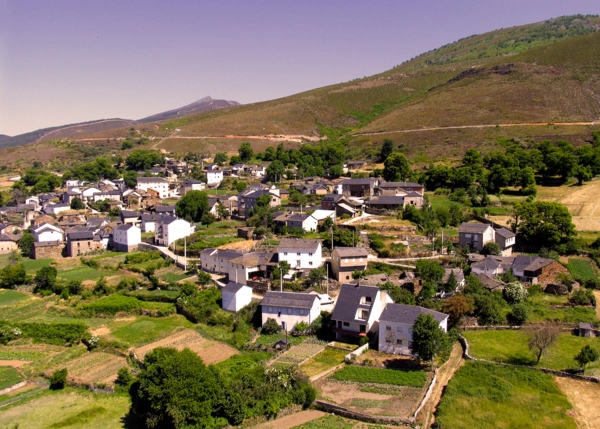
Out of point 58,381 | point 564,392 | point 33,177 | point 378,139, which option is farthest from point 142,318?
point 378,139

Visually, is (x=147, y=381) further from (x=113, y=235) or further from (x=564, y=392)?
(x=113, y=235)

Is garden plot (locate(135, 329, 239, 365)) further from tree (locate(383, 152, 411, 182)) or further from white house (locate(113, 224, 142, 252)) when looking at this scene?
tree (locate(383, 152, 411, 182))

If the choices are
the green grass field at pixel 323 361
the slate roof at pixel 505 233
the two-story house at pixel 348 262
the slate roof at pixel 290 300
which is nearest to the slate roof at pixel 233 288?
the slate roof at pixel 290 300

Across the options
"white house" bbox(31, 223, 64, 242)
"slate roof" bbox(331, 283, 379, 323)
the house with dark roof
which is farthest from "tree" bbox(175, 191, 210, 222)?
the house with dark roof

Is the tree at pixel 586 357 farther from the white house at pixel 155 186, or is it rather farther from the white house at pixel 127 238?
the white house at pixel 155 186

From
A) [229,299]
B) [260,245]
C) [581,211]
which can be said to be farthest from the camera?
[581,211]

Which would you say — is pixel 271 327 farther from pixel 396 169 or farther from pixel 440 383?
pixel 396 169
